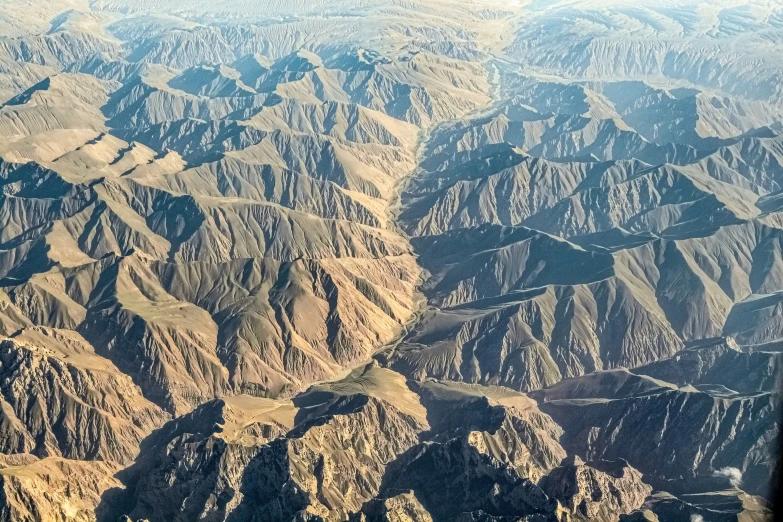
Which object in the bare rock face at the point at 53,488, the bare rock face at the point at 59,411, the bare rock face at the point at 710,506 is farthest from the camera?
the bare rock face at the point at 59,411

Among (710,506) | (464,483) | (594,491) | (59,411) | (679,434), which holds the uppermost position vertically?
(710,506)

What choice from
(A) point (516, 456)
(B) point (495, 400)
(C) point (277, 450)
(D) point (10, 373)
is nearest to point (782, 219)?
(B) point (495, 400)

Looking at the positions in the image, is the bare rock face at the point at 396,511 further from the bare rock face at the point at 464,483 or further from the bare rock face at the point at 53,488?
the bare rock face at the point at 53,488

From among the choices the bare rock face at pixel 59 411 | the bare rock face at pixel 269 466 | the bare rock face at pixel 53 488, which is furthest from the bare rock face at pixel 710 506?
the bare rock face at pixel 59 411

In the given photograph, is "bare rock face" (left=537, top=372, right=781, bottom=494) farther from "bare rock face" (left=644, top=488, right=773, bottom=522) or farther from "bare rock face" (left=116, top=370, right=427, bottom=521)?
"bare rock face" (left=116, top=370, right=427, bottom=521)

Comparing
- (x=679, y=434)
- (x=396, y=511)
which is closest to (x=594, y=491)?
(x=396, y=511)

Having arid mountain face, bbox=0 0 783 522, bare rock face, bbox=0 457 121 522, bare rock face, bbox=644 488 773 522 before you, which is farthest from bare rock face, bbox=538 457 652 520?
bare rock face, bbox=0 457 121 522

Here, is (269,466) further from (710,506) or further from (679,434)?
(679,434)

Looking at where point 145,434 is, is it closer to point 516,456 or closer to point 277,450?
point 277,450

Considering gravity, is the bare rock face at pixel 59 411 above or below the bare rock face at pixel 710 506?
below
